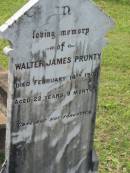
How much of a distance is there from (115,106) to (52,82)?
125 inches

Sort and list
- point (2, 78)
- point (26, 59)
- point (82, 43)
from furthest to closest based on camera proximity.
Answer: point (2, 78) < point (82, 43) < point (26, 59)

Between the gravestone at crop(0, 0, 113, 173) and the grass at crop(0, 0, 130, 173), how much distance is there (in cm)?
118

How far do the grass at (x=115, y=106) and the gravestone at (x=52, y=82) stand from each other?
1176 mm

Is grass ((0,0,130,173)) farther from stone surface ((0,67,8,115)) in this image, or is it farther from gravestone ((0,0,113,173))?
stone surface ((0,67,8,115))

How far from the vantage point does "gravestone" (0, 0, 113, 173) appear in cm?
433

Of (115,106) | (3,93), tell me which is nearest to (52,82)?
(3,93)

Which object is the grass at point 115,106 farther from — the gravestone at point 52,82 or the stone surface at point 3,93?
the stone surface at point 3,93

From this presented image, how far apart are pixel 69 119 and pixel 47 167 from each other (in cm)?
53


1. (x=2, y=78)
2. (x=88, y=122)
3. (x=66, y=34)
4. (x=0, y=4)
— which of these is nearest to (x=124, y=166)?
(x=88, y=122)

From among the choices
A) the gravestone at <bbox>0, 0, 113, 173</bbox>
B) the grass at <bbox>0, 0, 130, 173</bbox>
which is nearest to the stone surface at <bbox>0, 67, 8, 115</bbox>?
the gravestone at <bbox>0, 0, 113, 173</bbox>

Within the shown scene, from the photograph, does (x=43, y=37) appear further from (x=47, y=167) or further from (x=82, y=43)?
(x=47, y=167)

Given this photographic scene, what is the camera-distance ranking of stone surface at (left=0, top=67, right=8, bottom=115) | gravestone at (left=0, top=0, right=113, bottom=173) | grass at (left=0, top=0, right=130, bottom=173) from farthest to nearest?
grass at (left=0, top=0, right=130, bottom=173) → stone surface at (left=0, top=67, right=8, bottom=115) → gravestone at (left=0, top=0, right=113, bottom=173)

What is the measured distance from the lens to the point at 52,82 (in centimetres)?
464

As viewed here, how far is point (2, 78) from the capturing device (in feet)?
19.9
